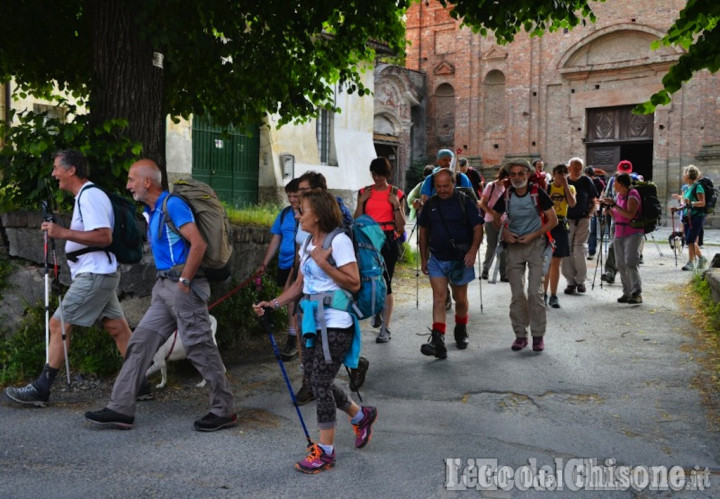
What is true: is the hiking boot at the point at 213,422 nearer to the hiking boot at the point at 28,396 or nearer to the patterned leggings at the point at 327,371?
the patterned leggings at the point at 327,371

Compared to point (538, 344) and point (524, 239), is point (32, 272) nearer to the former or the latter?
point (524, 239)

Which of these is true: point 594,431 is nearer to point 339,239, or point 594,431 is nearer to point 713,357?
point 339,239

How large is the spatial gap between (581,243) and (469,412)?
6450 millimetres

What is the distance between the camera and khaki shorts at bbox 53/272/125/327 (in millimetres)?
5594

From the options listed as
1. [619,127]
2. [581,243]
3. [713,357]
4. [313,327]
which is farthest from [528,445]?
[619,127]

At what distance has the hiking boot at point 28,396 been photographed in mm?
5637

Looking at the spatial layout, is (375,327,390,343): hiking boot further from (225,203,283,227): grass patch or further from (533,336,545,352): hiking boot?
(225,203,283,227): grass patch

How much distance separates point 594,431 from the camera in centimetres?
519

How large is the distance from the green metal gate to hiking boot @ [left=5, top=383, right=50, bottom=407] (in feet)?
40.3

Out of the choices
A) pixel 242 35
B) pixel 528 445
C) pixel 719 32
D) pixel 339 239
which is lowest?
pixel 528 445

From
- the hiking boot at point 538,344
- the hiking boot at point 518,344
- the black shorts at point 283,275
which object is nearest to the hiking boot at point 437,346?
the hiking boot at point 518,344

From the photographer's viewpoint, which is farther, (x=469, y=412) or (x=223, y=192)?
(x=223, y=192)

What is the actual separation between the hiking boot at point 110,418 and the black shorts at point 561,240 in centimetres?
676

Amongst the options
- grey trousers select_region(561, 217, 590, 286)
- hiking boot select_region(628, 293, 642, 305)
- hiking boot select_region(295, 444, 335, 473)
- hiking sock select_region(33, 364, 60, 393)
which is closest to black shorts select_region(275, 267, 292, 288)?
hiking sock select_region(33, 364, 60, 393)
